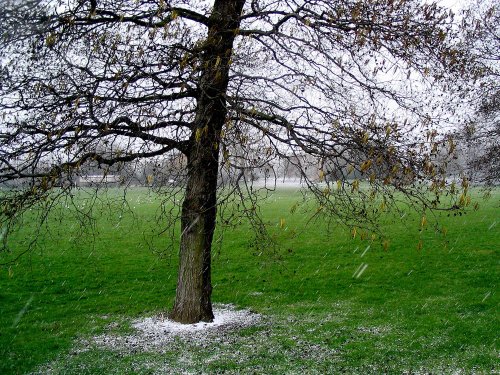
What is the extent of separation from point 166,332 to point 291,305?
407 cm

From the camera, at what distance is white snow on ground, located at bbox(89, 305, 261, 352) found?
9.99 meters

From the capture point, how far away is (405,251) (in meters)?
20.8

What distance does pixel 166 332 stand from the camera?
10641 millimetres

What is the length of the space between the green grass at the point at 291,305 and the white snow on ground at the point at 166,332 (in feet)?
1.07

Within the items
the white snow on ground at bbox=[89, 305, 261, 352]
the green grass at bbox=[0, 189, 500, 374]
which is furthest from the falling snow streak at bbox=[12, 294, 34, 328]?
the white snow on ground at bbox=[89, 305, 261, 352]

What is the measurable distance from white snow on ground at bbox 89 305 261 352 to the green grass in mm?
327

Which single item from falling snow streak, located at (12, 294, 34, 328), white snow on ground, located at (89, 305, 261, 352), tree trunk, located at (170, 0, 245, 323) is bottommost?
falling snow streak, located at (12, 294, 34, 328)

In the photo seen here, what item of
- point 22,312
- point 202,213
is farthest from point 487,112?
point 22,312

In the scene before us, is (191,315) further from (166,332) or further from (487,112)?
(487,112)

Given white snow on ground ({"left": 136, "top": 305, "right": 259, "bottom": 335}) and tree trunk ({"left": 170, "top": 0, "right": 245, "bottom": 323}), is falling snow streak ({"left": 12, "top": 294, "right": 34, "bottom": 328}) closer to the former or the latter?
white snow on ground ({"left": 136, "top": 305, "right": 259, "bottom": 335})

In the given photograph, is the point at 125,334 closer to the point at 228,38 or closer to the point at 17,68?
the point at 17,68

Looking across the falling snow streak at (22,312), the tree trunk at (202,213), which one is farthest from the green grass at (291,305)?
the tree trunk at (202,213)

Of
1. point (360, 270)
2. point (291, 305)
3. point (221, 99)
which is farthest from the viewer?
point (360, 270)

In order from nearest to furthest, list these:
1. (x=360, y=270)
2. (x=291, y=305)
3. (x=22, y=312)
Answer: (x=22, y=312) → (x=291, y=305) → (x=360, y=270)
